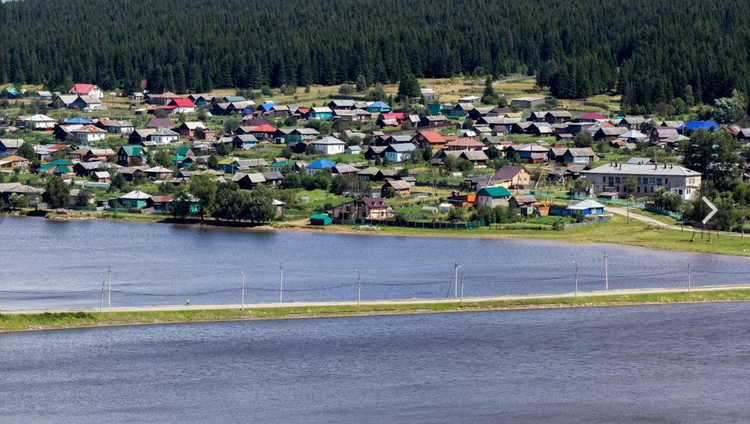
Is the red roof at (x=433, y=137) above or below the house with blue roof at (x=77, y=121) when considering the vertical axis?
below

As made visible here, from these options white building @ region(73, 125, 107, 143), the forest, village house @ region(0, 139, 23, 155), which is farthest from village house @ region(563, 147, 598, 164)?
village house @ region(0, 139, 23, 155)

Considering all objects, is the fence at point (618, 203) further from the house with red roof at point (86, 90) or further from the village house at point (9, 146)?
the house with red roof at point (86, 90)

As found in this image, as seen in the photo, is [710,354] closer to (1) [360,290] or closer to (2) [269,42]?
(1) [360,290]

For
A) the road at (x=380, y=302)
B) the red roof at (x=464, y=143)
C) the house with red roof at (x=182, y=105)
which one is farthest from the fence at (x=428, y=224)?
the house with red roof at (x=182, y=105)

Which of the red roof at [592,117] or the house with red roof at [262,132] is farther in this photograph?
the red roof at [592,117]

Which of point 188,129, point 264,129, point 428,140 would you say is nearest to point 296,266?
point 428,140

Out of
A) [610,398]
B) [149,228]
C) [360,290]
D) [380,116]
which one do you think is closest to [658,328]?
[610,398]

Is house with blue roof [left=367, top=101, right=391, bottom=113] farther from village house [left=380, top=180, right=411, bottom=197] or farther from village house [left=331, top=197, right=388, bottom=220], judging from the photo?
village house [left=331, top=197, right=388, bottom=220]
